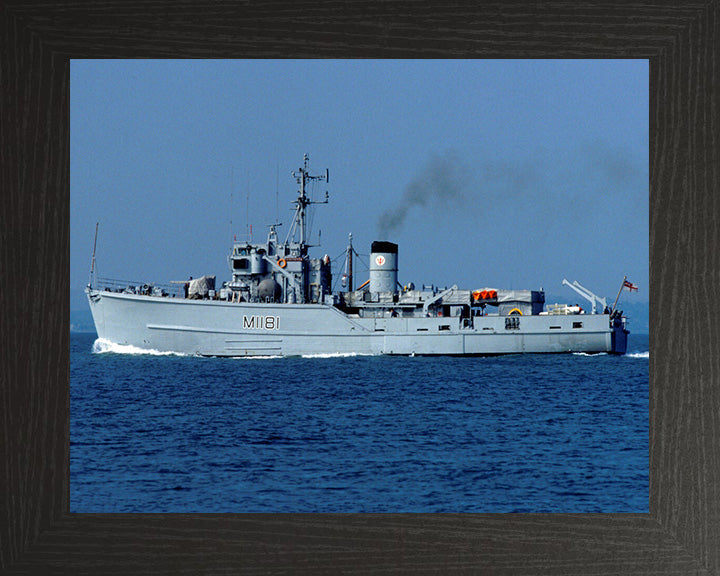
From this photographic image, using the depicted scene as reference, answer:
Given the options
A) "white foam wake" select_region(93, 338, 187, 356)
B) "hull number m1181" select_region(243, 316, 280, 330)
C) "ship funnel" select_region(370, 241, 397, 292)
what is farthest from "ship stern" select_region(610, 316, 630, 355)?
"white foam wake" select_region(93, 338, 187, 356)

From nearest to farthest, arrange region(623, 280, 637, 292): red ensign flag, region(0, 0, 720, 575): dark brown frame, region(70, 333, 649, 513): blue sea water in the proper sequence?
region(0, 0, 720, 575): dark brown frame → region(70, 333, 649, 513): blue sea water → region(623, 280, 637, 292): red ensign flag

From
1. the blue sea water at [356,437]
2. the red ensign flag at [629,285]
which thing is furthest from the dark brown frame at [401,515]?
the red ensign flag at [629,285]

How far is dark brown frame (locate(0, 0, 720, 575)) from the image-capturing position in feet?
9.64

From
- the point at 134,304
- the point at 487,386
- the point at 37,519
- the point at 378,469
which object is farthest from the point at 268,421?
the point at 37,519

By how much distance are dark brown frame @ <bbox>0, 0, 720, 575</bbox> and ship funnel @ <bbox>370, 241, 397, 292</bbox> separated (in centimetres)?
2289

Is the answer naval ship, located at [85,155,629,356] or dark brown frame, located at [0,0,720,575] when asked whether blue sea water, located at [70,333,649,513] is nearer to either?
naval ship, located at [85,155,629,356]

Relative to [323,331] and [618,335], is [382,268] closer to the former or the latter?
[323,331]

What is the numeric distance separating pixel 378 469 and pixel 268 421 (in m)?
4.72

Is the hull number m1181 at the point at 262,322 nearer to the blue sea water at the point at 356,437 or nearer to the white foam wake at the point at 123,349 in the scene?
the blue sea water at the point at 356,437

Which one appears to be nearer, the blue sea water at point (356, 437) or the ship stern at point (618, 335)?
the blue sea water at point (356, 437)

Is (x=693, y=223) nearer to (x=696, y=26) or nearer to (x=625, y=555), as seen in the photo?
(x=696, y=26)

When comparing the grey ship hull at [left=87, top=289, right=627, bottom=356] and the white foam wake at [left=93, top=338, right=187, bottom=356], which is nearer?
the grey ship hull at [left=87, top=289, right=627, bottom=356]

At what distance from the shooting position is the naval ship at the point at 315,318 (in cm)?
2339

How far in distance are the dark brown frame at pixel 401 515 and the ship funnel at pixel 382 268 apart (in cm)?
2289
